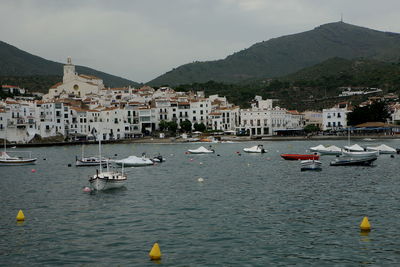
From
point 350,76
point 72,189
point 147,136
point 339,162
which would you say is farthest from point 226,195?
point 350,76

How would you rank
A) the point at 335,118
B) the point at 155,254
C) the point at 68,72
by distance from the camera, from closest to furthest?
the point at 155,254 → the point at 335,118 → the point at 68,72

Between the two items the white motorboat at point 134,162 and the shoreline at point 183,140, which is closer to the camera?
the white motorboat at point 134,162

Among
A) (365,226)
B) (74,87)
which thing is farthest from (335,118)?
(365,226)

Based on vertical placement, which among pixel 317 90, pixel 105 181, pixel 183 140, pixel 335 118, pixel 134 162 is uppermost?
pixel 317 90

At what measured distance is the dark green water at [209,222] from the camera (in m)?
19.4

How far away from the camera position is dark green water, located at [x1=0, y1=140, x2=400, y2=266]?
1942 centimetres

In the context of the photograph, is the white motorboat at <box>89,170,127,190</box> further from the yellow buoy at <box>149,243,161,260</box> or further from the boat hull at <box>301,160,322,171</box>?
the boat hull at <box>301,160,322,171</box>

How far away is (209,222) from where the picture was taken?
2531 centimetres

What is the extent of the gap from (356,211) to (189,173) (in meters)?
26.0

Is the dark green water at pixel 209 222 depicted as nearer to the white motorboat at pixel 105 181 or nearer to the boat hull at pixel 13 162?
the white motorboat at pixel 105 181

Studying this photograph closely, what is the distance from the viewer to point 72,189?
130 ft

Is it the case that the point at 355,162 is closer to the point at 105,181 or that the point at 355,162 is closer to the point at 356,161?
the point at 356,161

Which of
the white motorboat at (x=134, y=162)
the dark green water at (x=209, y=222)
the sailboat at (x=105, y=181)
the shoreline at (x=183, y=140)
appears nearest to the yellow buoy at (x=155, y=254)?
the dark green water at (x=209, y=222)

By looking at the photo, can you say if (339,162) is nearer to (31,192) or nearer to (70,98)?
(31,192)
